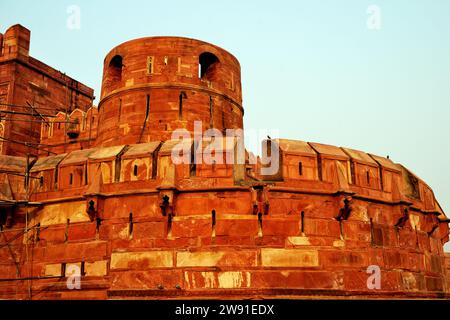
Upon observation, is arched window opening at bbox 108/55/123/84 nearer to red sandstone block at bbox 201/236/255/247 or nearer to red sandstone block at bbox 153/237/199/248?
red sandstone block at bbox 153/237/199/248

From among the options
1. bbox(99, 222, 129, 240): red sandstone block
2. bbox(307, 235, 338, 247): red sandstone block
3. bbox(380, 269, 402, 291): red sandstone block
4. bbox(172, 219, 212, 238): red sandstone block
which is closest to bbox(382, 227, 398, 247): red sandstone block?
bbox(380, 269, 402, 291): red sandstone block

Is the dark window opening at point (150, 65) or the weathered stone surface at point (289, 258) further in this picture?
the dark window opening at point (150, 65)

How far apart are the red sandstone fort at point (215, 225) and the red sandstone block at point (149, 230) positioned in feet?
0.08

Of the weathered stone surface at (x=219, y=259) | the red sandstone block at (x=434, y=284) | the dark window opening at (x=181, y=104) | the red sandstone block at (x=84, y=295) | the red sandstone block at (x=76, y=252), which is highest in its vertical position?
the dark window opening at (x=181, y=104)

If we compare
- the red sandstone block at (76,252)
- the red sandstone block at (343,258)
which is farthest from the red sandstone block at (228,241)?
the red sandstone block at (76,252)

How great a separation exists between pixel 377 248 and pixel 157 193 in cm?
557

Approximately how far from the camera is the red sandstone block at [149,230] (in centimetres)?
1160

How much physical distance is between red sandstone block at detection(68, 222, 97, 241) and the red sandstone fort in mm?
33

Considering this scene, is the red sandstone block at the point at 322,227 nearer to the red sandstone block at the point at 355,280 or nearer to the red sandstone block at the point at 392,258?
the red sandstone block at the point at 355,280

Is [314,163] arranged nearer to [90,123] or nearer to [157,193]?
[157,193]

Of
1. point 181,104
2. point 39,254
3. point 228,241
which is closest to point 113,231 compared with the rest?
point 39,254

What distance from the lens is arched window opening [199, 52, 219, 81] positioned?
666 inches

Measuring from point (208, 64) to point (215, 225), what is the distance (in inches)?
300

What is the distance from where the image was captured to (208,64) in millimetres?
17375
